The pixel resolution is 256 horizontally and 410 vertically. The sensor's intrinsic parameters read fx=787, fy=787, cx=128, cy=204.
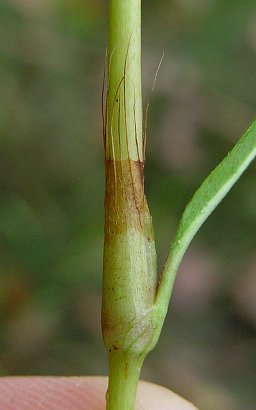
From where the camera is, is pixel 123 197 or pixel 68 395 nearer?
pixel 123 197

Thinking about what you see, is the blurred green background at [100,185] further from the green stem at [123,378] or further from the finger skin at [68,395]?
the green stem at [123,378]

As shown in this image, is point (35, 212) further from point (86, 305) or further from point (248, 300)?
point (248, 300)

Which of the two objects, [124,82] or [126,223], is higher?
[124,82]

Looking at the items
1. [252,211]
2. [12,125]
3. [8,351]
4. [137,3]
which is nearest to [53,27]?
[12,125]

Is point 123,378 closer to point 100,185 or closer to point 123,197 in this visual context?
point 123,197

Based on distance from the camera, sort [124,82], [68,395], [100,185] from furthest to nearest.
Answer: [100,185]
[68,395]
[124,82]

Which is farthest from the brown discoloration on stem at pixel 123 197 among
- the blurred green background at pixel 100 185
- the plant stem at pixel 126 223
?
the blurred green background at pixel 100 185

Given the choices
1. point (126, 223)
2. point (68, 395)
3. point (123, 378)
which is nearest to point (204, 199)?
point (126, 223)

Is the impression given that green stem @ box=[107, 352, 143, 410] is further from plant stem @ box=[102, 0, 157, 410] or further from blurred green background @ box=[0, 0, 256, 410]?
blurred green background @ box=[0, 0, 256, 410]
